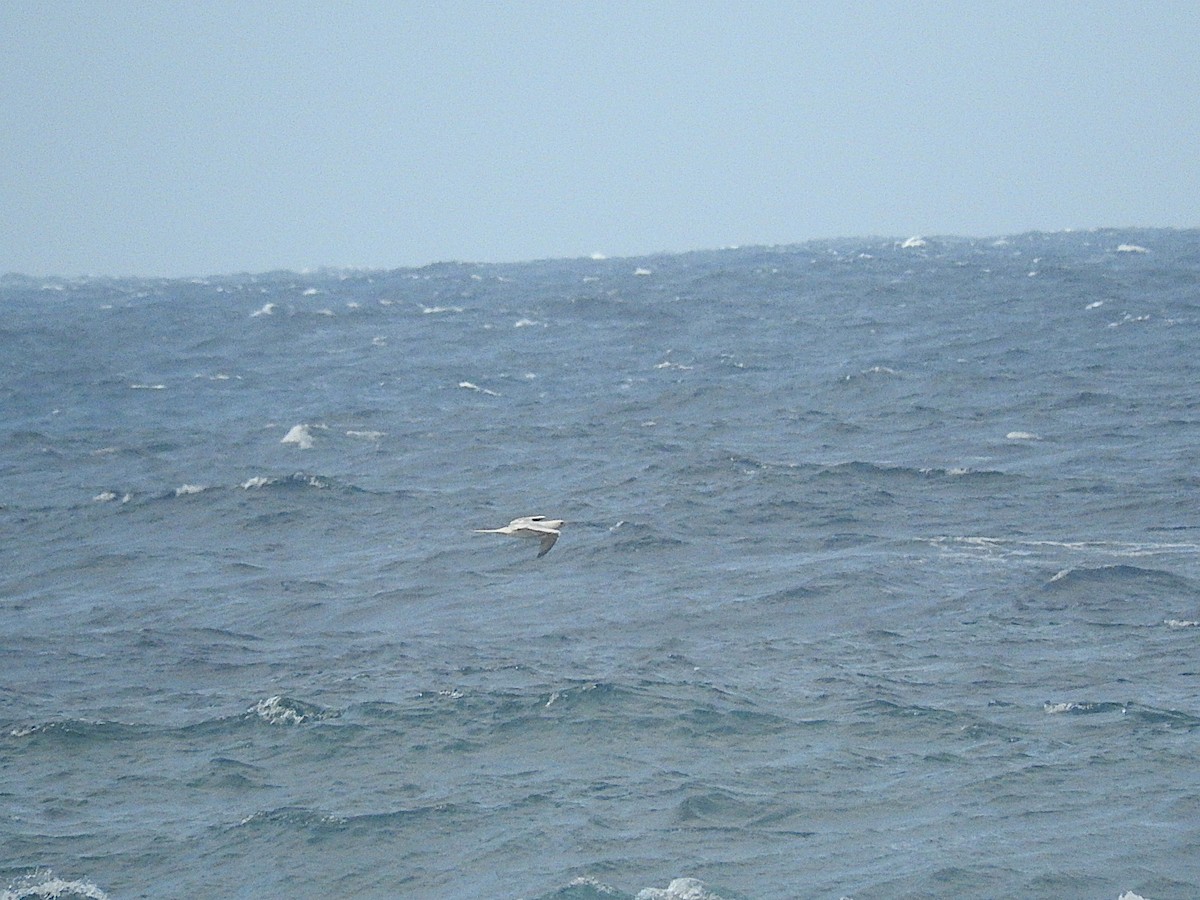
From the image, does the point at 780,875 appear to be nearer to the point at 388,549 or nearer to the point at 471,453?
the point at 388,549

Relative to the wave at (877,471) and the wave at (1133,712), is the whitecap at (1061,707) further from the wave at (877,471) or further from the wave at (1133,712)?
the wave at (877,471)

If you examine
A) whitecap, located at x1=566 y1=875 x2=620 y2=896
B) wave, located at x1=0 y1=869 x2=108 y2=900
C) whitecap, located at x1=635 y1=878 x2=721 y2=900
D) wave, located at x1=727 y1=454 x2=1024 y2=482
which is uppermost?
wave, located at x1=727 y1=454 x2=1024 y2=482

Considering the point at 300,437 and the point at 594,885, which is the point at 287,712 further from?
the point at 300,437

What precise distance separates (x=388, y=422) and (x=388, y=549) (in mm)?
15090

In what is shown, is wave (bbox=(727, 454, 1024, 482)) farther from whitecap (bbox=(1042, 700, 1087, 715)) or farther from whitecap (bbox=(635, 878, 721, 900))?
whitecap (bbox=(635, 878, 721, 900))

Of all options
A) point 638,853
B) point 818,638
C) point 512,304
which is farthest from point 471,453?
point 512,304

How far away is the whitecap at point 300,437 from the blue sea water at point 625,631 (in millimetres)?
153

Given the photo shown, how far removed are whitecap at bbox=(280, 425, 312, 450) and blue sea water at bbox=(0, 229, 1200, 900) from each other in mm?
153

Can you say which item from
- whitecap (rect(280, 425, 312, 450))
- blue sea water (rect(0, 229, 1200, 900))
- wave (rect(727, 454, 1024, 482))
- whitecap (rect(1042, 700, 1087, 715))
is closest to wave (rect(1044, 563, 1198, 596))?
blue sea water (rect(0, 229, 1200, 900))

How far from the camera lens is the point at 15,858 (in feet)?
63.5

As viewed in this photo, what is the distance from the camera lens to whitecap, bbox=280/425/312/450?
44.8 m

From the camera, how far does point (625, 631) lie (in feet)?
86.7

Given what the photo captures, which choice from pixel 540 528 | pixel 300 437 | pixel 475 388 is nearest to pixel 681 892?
pixel 540 528

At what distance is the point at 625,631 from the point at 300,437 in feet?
71.2
